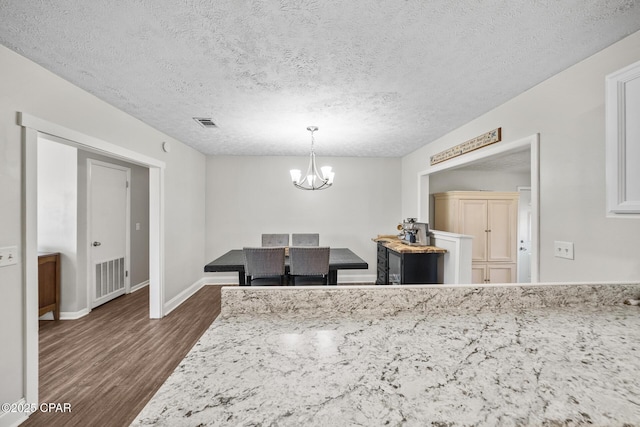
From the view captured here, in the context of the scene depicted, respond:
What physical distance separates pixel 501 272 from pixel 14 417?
5141mm

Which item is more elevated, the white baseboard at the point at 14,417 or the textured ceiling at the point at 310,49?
the textured ceiling at the point at 310,49

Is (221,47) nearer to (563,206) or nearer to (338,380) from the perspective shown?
(338,380)

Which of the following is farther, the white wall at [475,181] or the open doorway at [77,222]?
the white wall at [475,181]

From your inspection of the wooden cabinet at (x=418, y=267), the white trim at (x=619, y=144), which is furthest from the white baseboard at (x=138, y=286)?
the white trim at (x=619, y=144)

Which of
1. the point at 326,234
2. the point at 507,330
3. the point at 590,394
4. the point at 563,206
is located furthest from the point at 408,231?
the point at 590,394

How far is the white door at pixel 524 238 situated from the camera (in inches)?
195

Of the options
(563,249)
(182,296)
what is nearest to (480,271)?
(563,249)

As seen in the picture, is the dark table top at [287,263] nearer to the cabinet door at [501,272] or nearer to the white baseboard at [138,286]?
the white baseboard at [138,286]

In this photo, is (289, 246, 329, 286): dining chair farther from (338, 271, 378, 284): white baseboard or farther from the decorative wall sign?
(338, 271, 378, 284): white baseboard

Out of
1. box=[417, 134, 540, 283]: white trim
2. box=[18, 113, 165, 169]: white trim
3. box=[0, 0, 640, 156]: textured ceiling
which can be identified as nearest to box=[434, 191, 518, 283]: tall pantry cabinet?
box=[417, 134, 540, 283]: white trim

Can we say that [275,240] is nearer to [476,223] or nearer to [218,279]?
[218,279]

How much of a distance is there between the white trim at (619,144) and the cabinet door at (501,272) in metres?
3.39

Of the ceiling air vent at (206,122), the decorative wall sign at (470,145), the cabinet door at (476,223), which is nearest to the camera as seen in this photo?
the decorative wall sign at (470,145)

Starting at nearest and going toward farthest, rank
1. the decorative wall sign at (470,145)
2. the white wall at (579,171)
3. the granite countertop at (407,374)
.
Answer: the granite countertop at (407,374) → the white wall at (579,171) → the decorative wall sign at (470,145)
